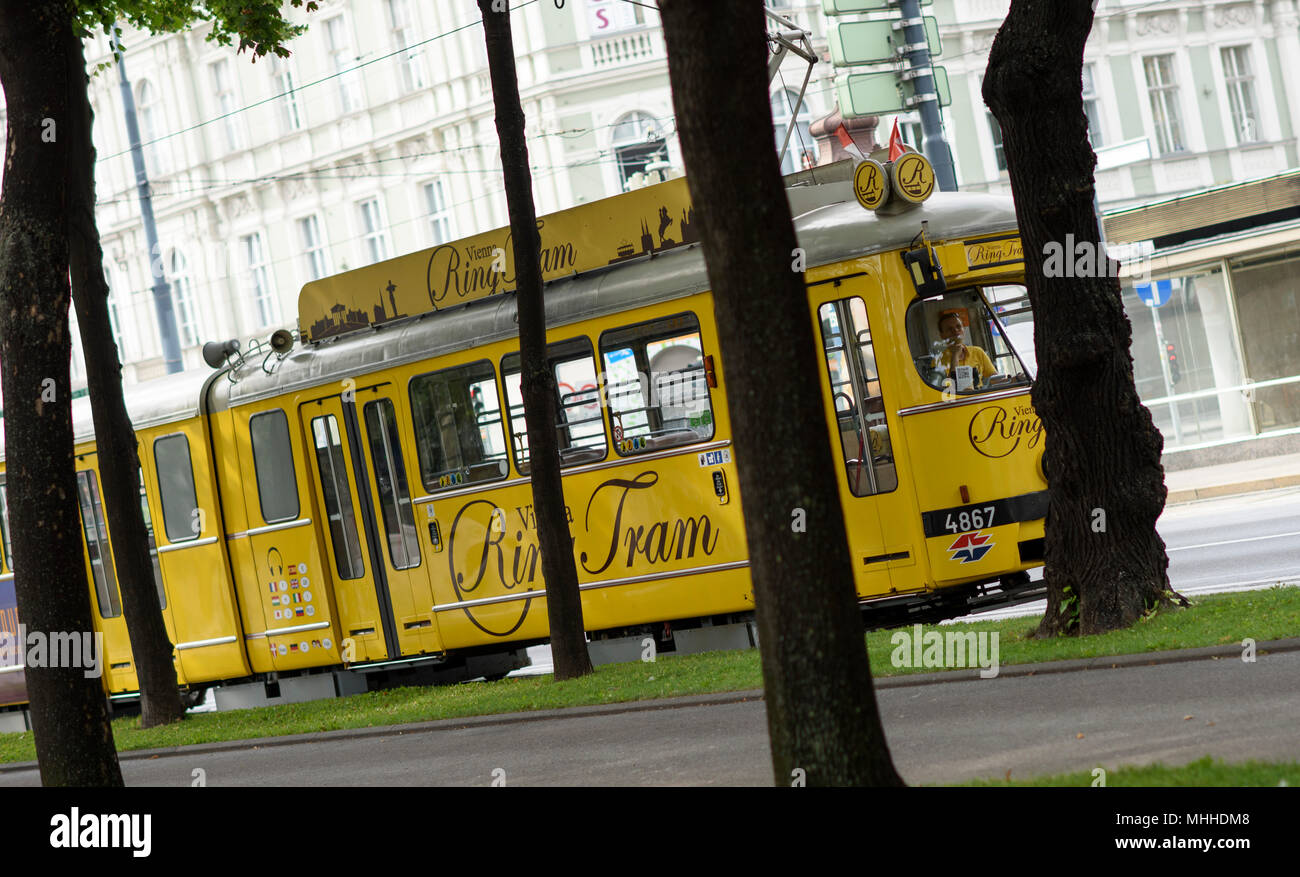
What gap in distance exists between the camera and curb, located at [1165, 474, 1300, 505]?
22.2 meters

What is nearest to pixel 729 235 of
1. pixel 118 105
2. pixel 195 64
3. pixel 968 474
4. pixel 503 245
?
pixel 968 474

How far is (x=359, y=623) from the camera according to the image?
621 inches

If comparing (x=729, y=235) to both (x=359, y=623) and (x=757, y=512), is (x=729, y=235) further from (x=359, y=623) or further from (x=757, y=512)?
(x=359, y=623)

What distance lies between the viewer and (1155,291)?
87.7 ft

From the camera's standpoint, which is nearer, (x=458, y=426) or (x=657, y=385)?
(x=657, y=385)

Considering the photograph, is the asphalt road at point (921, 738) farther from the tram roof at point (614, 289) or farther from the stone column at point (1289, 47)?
the stone column at point (1289, 47)

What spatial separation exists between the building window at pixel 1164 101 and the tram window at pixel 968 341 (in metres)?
27.5

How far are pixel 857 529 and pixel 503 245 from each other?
14.9 feet

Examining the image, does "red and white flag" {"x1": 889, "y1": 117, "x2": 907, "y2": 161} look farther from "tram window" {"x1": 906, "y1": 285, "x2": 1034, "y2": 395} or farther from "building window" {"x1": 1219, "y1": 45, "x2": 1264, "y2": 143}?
"building window" {"x1": 1219, "y1": 45, "x2": 1264, "y2": 143}

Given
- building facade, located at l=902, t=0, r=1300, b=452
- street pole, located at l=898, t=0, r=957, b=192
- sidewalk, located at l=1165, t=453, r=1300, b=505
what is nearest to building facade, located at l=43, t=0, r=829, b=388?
building facade, located at l=902, t=0, r=1300, b=452

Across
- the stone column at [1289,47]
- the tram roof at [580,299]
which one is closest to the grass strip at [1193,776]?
the tram roof at [580,299]

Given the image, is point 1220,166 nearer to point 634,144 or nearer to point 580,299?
point 634,144

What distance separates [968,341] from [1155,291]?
1552cm

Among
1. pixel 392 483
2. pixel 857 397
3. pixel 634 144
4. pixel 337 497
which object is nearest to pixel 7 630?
pixel 337 497
